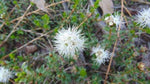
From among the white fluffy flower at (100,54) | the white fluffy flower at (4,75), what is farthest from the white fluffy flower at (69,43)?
the white fluffy flower at (4,75)

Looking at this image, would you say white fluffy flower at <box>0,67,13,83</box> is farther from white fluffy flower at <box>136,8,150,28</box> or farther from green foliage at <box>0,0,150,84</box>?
white fluffy flower at <box>136,8,150,28</box>

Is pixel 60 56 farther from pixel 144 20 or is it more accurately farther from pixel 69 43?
pixel 144 20

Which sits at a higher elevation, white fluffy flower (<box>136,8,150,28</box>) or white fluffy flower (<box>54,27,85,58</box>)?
white fluffy flower (<box>136,8,150,28</box>)

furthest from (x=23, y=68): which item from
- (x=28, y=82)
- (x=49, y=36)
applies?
(x=49, y=36)

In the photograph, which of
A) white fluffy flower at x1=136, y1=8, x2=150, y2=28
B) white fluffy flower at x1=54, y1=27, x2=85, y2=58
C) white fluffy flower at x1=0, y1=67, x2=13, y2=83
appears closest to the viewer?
white fluffy flower at x1=54, y1=27, x2=85, y2=58

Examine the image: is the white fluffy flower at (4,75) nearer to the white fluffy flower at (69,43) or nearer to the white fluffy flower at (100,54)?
Answer: the white fluffy flower at (69,43)

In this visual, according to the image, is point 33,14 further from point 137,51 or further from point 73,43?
point 137,51

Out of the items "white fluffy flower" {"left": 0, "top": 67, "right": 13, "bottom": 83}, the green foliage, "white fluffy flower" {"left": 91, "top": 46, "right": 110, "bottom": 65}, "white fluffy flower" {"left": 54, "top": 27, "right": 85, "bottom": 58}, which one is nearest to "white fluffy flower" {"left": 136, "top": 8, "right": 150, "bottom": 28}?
the green foliage

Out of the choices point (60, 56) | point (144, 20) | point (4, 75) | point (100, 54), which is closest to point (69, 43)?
point (60, 56)
